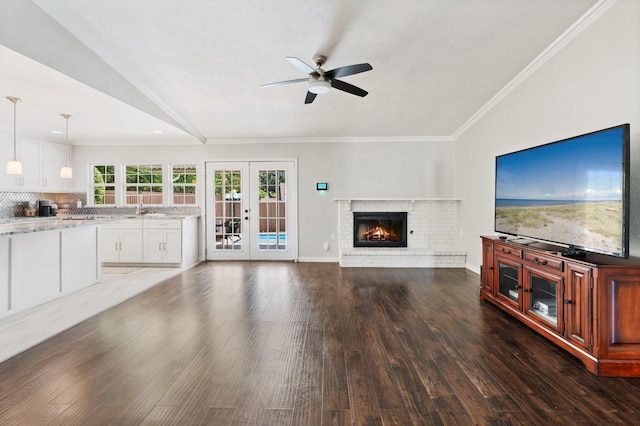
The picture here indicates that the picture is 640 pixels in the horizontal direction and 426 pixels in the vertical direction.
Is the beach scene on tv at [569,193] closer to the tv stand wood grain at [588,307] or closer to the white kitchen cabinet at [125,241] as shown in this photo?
the tv stand wood grain at [588,307]

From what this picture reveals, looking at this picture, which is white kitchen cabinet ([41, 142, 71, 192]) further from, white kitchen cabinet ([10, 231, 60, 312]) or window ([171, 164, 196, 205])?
white kitchen cabinet ([10, 231, 60, 312])

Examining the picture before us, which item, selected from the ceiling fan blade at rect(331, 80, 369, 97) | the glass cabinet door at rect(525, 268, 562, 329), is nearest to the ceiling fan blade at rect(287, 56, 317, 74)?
the ceiling fan blade at rect(331, 80, 369, 97)

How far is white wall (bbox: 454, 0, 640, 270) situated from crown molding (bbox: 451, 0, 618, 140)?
0.14 feet

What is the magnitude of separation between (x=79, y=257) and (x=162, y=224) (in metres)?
1.62

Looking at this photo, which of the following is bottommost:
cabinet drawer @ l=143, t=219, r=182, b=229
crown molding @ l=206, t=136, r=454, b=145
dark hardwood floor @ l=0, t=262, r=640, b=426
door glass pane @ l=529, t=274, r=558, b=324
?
dark hardwood floor @ l=0, t=262, r=640, b=426

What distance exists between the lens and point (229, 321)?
3.04m

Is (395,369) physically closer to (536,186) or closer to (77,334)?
(536,186)

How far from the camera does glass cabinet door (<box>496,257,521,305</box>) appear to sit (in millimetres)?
2980

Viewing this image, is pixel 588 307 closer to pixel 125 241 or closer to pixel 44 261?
pixel 44 261

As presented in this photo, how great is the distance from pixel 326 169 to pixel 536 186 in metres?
3.86

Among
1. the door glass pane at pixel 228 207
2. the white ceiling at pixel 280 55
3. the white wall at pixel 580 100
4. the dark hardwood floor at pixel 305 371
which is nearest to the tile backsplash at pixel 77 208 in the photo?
the door glass pane at pixel 228 207

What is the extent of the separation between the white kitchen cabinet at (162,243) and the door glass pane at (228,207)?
89 centimetres

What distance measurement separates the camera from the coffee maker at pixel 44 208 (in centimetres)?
586

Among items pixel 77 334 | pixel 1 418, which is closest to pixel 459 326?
pixel 1 418
